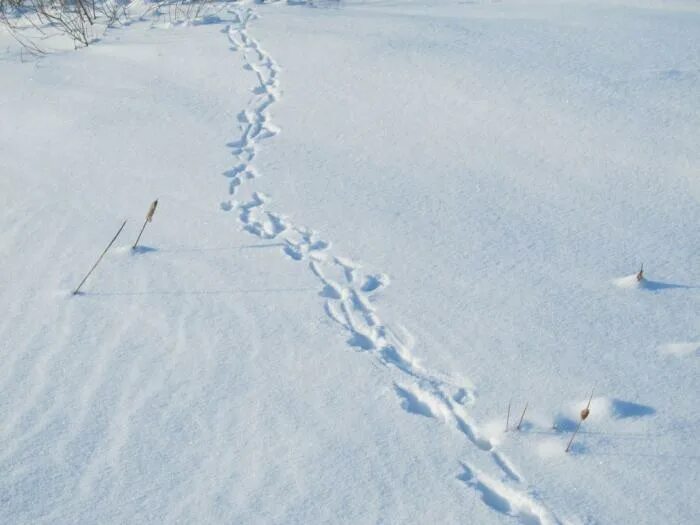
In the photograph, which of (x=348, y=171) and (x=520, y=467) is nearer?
(x=520, y=467)

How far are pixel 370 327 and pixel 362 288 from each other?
0.76ft

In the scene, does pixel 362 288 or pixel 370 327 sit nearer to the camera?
pixel 370 327

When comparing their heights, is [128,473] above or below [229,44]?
below

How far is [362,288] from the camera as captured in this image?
2357 mm

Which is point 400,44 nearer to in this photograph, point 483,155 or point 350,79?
point 350,79

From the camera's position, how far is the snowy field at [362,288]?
1599 millimetres

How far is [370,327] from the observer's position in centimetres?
216

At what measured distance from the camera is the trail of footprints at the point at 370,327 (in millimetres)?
1585

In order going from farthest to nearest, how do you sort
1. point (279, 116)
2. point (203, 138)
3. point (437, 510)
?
point (279, 116), point (203, 138), point (437, 510)

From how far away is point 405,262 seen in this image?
2492 mm

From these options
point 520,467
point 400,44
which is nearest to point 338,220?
point 520,467

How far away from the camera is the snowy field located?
160 centimetres

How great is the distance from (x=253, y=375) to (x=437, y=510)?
67 cm

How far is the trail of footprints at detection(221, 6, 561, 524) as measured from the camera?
158 centimetres
